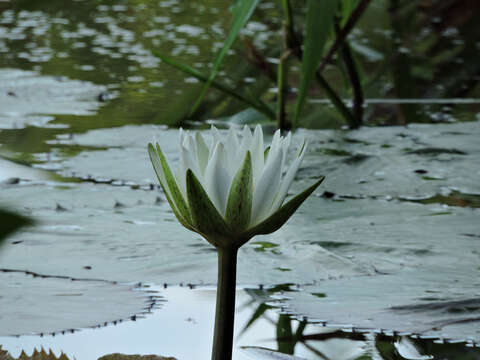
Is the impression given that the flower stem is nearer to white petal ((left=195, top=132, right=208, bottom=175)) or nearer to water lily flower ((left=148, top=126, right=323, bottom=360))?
water lily flower ((left=148, top=126, right=323, bottom=360))

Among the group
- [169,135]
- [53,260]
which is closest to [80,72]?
[169,135]

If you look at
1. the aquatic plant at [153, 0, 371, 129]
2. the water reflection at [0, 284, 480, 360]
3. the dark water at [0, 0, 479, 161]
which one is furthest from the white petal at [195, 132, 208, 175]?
the dark water at [0, 0, 479, 161]

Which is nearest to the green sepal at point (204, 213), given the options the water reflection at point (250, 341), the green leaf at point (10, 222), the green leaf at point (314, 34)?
the water reflection at point (250, 341)

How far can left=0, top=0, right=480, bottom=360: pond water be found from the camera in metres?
0.84

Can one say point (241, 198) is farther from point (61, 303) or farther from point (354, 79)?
point (354, 79)

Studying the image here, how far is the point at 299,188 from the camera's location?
141 centimetres

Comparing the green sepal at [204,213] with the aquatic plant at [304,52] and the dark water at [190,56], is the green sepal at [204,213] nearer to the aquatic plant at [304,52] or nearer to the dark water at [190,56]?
the aquatic plant at [304,52]

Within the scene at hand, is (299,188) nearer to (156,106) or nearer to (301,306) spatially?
(301,306)

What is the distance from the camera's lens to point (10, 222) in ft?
4.08

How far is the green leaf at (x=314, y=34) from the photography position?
1540 mm

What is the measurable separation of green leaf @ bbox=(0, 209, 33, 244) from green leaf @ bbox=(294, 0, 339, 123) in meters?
0.66

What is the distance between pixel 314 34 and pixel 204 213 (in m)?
1.04

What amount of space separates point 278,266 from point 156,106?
1.26 metres

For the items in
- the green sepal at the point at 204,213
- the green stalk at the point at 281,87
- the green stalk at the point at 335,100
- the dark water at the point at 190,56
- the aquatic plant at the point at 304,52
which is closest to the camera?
the green sepal at the point at 204,213
